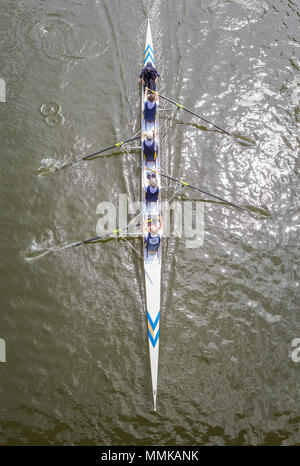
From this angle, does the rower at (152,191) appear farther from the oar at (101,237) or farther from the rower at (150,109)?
the rower at (150,109)

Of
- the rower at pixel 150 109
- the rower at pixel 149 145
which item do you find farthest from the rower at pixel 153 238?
the rower at pixel 150 109

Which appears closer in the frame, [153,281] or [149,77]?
[153,281]

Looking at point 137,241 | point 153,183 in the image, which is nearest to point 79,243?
point 137,241

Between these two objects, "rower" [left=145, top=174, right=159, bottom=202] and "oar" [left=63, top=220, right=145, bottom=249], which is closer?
→ "oar" [left=63, top=220, right=145, bottom=249]

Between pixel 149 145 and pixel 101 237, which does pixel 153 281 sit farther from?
pixel 149 145

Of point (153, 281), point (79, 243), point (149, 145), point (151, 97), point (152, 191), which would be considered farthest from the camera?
point (151, 97)

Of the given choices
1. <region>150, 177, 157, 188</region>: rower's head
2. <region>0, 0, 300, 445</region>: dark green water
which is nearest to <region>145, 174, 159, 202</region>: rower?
<region>150, 177, 157, 188</region>: rower's head

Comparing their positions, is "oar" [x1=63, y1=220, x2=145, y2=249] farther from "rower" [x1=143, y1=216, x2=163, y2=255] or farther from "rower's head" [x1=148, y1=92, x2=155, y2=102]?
"rower's head" [x1=148, y1=92, x2=155, y2=102]
